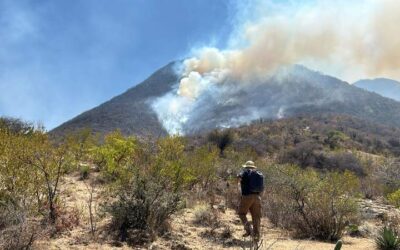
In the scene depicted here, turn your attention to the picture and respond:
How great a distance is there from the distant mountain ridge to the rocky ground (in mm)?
77638

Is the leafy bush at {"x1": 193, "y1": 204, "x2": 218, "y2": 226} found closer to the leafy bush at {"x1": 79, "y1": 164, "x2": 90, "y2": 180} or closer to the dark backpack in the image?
the dark backpack

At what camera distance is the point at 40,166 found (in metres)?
9.64

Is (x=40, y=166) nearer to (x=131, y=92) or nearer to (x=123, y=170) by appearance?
(x=123, y=170)

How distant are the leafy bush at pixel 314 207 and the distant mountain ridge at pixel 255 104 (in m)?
77.5

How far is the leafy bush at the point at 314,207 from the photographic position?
36.8ft

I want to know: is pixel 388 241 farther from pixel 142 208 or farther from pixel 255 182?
pixel 142 208

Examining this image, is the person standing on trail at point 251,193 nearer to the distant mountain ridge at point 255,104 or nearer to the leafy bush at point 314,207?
the leafy bush at point 314,207

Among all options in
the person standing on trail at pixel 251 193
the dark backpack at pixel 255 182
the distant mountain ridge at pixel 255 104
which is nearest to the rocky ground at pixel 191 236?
the person standing on trail at pixel 251 193

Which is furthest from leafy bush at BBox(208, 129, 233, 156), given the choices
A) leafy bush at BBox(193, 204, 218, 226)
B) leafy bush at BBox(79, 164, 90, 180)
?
leafy bush at BBox(193, 204, 218, 226)

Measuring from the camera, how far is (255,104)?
141 meters

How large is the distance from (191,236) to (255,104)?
132429 mm

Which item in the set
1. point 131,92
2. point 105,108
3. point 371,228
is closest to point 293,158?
point 371,228

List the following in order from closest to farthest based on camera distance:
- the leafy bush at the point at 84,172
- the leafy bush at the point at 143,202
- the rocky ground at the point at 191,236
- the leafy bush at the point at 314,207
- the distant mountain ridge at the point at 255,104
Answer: the rocky ground at the point at 191,236, the leafy bush at the point at 143,202, the leafy bush at the point at 314,207, the leafy bush at the point at 84,172, the distant mountain ridge at the point at 255,104

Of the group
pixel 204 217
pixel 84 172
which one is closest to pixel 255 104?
pixel 84 172
